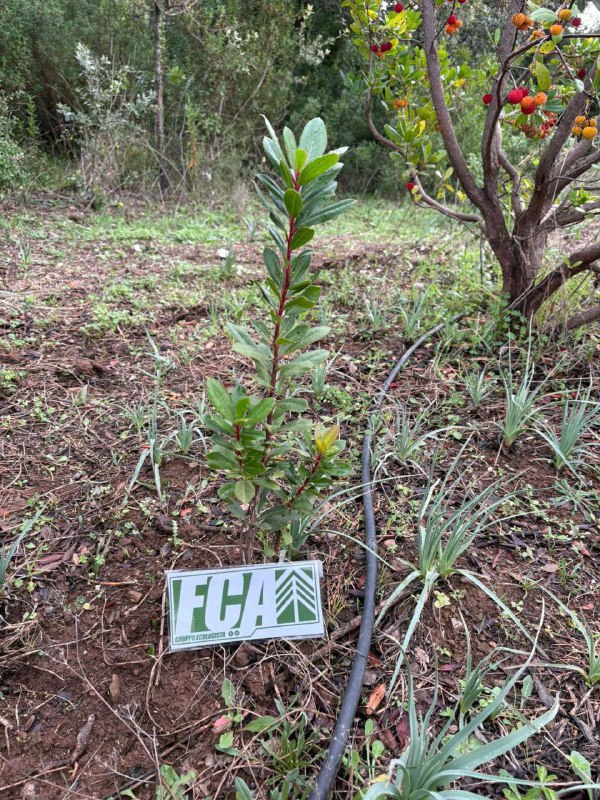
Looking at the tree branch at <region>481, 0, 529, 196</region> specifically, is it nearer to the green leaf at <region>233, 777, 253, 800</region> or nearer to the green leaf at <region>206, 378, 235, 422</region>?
the green leaf at <region>206, 378, 235, 422</region>

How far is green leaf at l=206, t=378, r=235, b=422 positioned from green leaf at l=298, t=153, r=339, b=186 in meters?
0.39

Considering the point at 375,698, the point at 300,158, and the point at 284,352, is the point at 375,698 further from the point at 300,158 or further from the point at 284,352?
the point at 300,158

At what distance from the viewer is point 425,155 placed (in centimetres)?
240

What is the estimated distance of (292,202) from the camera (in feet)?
2.93

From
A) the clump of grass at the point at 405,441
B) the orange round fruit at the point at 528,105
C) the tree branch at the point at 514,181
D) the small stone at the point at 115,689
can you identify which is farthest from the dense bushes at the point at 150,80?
the small stone at the point at 115,689

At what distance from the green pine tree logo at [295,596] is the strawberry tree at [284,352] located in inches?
3.1

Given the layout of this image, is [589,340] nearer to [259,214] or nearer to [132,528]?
[132,528]

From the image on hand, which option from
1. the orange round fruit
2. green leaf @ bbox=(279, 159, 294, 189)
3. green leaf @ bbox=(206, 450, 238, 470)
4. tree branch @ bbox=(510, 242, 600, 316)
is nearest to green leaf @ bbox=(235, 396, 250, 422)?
green leaf @ bbox=(206, 450, 238, 470)

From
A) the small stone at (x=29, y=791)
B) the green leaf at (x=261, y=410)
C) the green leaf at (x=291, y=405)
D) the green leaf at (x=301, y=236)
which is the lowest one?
the small stone at (x=29, y=791)

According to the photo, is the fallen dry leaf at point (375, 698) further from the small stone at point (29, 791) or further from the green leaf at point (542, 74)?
the green leaf at point (542, 74)

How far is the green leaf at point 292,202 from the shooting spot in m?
0.88

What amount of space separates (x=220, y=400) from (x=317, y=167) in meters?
0.44

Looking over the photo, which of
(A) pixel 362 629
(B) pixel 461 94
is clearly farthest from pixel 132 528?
(B) pixel 461 94

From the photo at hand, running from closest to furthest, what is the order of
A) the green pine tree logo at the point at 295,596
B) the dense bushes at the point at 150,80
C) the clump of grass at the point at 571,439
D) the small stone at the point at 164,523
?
1. the green pine tree logo at the point at 295,596
2. the small stone at the point at 164,523
3. the clump of grass at the point at 571,439
4. the dense bushes at the point at 150,80
